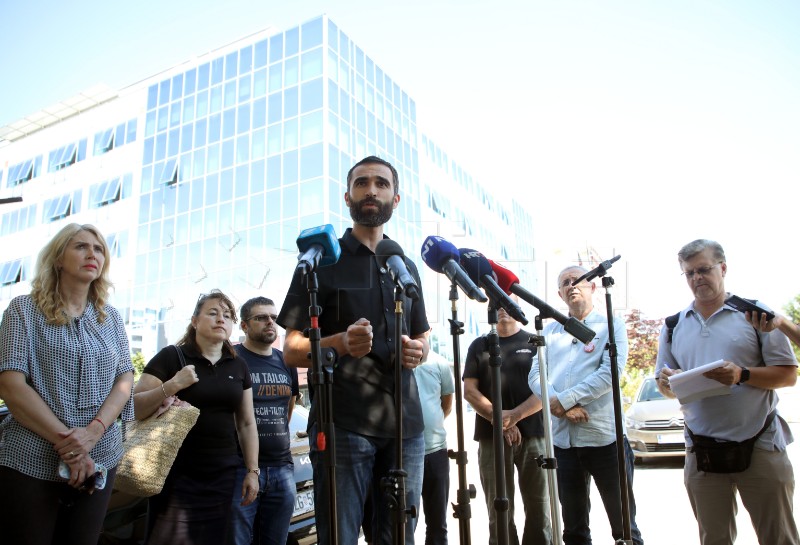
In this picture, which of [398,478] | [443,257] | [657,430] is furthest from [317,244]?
[657,430]

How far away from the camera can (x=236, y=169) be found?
79.3ft

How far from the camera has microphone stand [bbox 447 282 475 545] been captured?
221 centimetres

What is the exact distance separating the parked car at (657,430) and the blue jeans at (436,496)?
6277 mm

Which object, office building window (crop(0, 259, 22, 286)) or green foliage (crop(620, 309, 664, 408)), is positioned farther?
office building window (crop(0, 259, 22, 286))

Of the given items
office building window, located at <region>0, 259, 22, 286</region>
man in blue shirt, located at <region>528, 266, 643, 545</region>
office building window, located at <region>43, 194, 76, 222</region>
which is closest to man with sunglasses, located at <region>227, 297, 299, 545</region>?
man in blue shirt, located at <region>528, 266, 643, 545</region>

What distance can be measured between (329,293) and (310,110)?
68.6 feet

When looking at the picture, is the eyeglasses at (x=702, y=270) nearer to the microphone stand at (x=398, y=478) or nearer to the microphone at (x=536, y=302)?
the microphone at (x=536, y=302)

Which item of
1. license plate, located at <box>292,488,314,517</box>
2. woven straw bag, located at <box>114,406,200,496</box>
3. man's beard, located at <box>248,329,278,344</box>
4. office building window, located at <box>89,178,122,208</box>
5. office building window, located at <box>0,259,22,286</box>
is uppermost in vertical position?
office building window, located at <box>89,178,122,208</box>

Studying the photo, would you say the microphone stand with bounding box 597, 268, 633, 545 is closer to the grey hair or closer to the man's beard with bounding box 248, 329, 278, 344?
the grey hair

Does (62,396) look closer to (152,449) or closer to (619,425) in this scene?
(152,449)

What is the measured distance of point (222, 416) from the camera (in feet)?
12.2

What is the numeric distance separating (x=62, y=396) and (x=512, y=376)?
10.4ft

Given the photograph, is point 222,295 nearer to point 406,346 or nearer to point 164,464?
point 164,464

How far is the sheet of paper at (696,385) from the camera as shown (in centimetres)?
319
